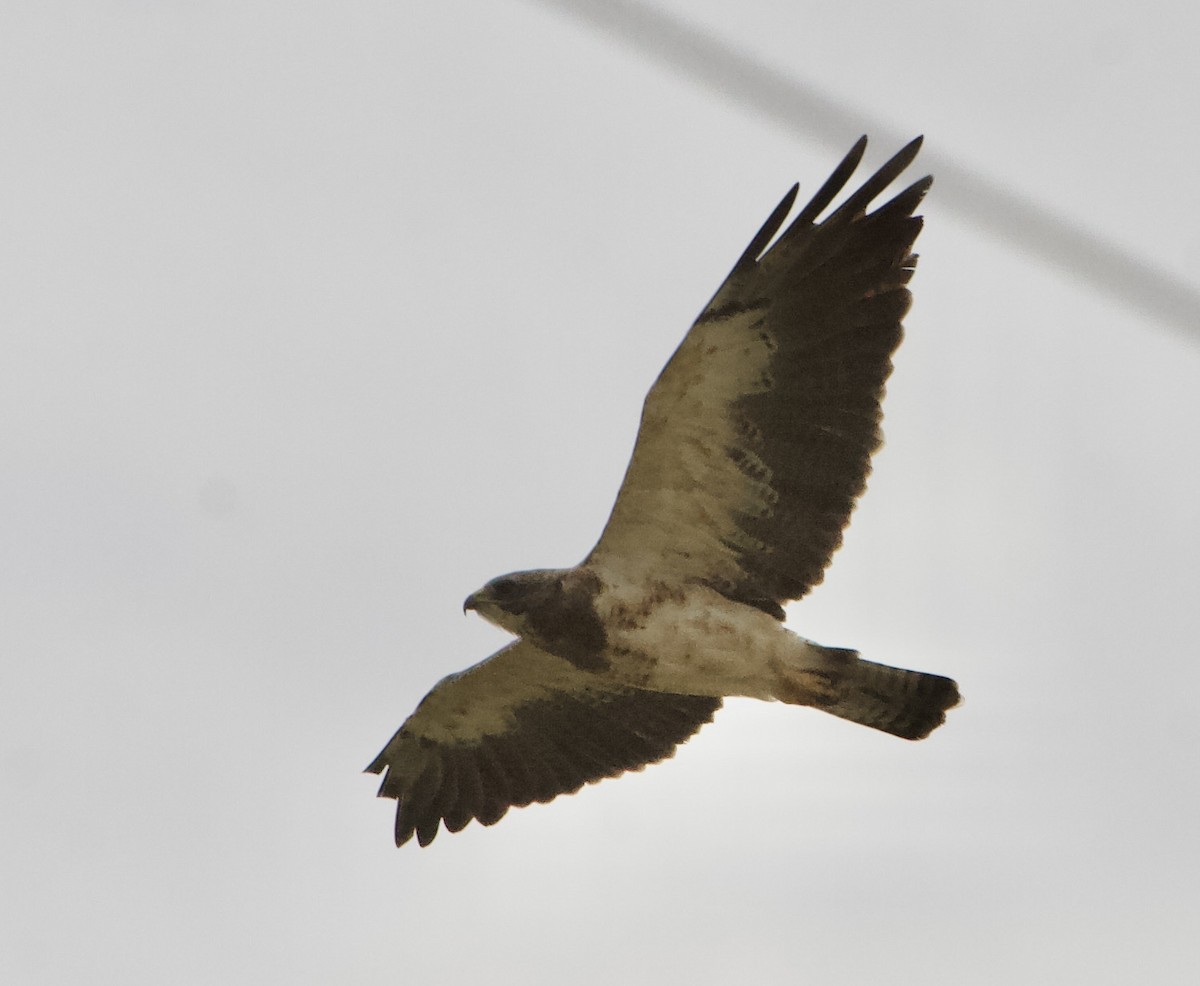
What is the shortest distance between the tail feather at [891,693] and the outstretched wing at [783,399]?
0.47 m

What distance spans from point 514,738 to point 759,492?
2.72 metres

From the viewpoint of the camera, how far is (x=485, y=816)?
9414mm

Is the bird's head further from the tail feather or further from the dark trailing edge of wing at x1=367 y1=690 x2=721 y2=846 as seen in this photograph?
the dark trailing edge of wing at x1=367 y1=690 x2=721 y2=846

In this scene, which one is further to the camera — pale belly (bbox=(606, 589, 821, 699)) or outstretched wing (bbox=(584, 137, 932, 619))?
pale belly (bbox=(606, 589, 821, 699))

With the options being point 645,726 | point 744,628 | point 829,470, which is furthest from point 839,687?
point 645,726

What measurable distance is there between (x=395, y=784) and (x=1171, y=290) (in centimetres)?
625

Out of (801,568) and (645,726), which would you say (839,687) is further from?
(645,726)

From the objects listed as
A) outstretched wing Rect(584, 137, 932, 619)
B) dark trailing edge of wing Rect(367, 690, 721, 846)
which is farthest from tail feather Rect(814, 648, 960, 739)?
dark trailing edge of wing Rect(367, 690, 721, 846)

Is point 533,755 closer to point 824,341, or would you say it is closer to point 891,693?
point 891,693

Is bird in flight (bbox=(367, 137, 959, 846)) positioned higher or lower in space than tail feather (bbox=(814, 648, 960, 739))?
higher

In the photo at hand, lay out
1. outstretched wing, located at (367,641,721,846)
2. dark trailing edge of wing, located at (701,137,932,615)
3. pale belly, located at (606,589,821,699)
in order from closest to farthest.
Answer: dark trailing edge of wing, located at (701,137,932,615), pale belly, located at (606,589,821,699), outstretched wing, located at (367,641,721,846)

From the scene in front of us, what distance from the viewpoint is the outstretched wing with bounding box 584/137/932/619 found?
7176 mm

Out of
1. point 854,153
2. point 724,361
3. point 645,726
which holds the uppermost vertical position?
point 854,153

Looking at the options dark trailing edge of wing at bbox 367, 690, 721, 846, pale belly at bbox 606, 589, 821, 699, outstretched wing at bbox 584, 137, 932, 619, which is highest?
outstretched wing at bbox 584, 137, 932, 619
